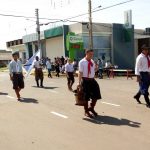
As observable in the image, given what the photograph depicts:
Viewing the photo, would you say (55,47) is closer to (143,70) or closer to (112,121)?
(143,70)

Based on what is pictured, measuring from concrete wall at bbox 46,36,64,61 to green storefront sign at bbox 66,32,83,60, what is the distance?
5382mm

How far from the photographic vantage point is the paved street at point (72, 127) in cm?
653


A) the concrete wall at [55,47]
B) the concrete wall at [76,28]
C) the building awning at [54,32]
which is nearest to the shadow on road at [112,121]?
the concrete wall at [76,28]

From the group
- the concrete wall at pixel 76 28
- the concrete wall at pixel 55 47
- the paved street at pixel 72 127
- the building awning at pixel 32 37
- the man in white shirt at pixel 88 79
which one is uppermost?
the concrete wall at pixel 76 28

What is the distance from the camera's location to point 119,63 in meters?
39.1

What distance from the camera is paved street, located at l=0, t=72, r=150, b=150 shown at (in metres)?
6.53

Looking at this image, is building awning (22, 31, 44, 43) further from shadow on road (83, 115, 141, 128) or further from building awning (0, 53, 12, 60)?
building awning (0, 53, 12, 60)

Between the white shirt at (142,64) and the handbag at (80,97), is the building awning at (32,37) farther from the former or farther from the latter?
the handbag at (80,97)

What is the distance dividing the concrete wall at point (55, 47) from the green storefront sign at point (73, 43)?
5.38 meters

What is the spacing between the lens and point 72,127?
7.96m

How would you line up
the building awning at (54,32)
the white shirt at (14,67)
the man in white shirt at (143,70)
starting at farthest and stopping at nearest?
the building awning at (54,32), the white shirt at (14,67), the man in white shirt at (143,70)

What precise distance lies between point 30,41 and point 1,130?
125 ft

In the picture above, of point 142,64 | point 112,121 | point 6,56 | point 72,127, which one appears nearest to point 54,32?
point 142,64

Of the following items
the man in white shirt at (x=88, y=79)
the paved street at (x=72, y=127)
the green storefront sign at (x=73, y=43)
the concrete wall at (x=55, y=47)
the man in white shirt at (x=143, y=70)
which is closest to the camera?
the paved street at (x=72, y=127)
